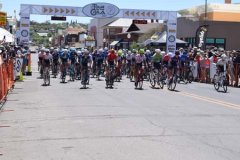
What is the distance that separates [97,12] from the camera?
3978 centimetres

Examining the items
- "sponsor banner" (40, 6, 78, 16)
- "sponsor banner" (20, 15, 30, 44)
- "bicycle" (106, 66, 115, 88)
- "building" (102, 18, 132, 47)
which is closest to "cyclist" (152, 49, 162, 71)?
"bicycle" (106, 66, 115, 88)

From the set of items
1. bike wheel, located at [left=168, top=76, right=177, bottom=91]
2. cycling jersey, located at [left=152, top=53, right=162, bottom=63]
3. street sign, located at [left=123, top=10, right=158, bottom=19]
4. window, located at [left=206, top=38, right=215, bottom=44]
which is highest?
street sign, located at [left=123, top=10, right=158, bottom=19]

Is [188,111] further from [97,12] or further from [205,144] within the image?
[97,12]

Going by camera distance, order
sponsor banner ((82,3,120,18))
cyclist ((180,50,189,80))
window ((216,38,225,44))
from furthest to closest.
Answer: window ((216,38,225,44)), sponsor banner ((82,3,120,18)), cyclist ((180,50,189,80))

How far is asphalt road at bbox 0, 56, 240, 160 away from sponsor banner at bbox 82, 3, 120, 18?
2274 centimetres

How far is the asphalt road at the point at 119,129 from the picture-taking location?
8219mm

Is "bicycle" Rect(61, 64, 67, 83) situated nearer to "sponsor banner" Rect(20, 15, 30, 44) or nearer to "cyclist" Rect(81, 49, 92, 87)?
"cyclist" Rect(81, 49, 92, 87)

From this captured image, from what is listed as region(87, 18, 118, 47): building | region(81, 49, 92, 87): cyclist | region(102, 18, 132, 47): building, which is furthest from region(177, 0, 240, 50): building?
region(87, 18, 118, 47): building

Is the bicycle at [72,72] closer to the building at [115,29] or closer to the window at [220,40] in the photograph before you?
the window at [220,40]

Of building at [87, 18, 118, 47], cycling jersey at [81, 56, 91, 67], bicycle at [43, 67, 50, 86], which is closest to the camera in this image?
cycling jersey at [81, 56, 91, 67]

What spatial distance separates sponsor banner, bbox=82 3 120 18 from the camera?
129 feet

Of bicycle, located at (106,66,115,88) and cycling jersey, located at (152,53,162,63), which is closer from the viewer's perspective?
cycling jersey, located at (152,53,162,63)

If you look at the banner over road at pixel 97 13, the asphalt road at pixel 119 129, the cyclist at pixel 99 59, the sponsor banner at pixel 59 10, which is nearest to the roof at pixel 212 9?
the banner over road at pixel 97 13

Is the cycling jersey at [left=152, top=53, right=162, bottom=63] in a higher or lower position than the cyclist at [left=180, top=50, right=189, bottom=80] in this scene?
higher
